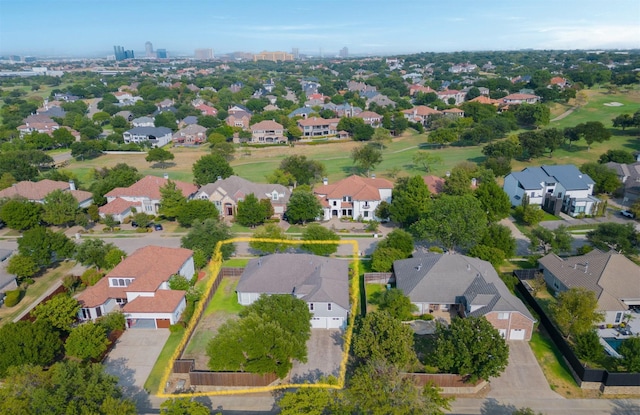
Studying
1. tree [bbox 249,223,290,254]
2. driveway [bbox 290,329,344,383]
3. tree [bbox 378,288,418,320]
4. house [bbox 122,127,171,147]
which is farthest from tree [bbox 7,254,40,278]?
house [bbox 122,127,171,147]

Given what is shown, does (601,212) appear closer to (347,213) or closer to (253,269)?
(347,213)

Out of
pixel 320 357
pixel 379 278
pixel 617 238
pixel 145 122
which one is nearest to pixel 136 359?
pixel 320 357

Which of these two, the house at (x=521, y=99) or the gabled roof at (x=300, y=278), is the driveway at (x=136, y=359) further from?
the house at (x=521, y=99)

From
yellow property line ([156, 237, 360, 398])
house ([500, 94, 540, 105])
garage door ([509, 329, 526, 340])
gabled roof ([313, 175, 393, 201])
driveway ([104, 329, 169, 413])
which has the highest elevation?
house ([500, 94, 540, 105])

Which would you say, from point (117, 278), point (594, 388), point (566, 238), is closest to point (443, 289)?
point (594, 388)

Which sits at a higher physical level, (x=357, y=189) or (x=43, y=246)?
(x=357, y=189)

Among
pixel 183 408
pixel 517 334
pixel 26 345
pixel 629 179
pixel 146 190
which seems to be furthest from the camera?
pixel 629 179

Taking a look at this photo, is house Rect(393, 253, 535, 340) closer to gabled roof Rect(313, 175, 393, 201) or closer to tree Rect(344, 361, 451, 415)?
tree Rect(344, 361, 451, 415)

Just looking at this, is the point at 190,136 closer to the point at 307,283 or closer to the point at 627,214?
the point at 307,283
